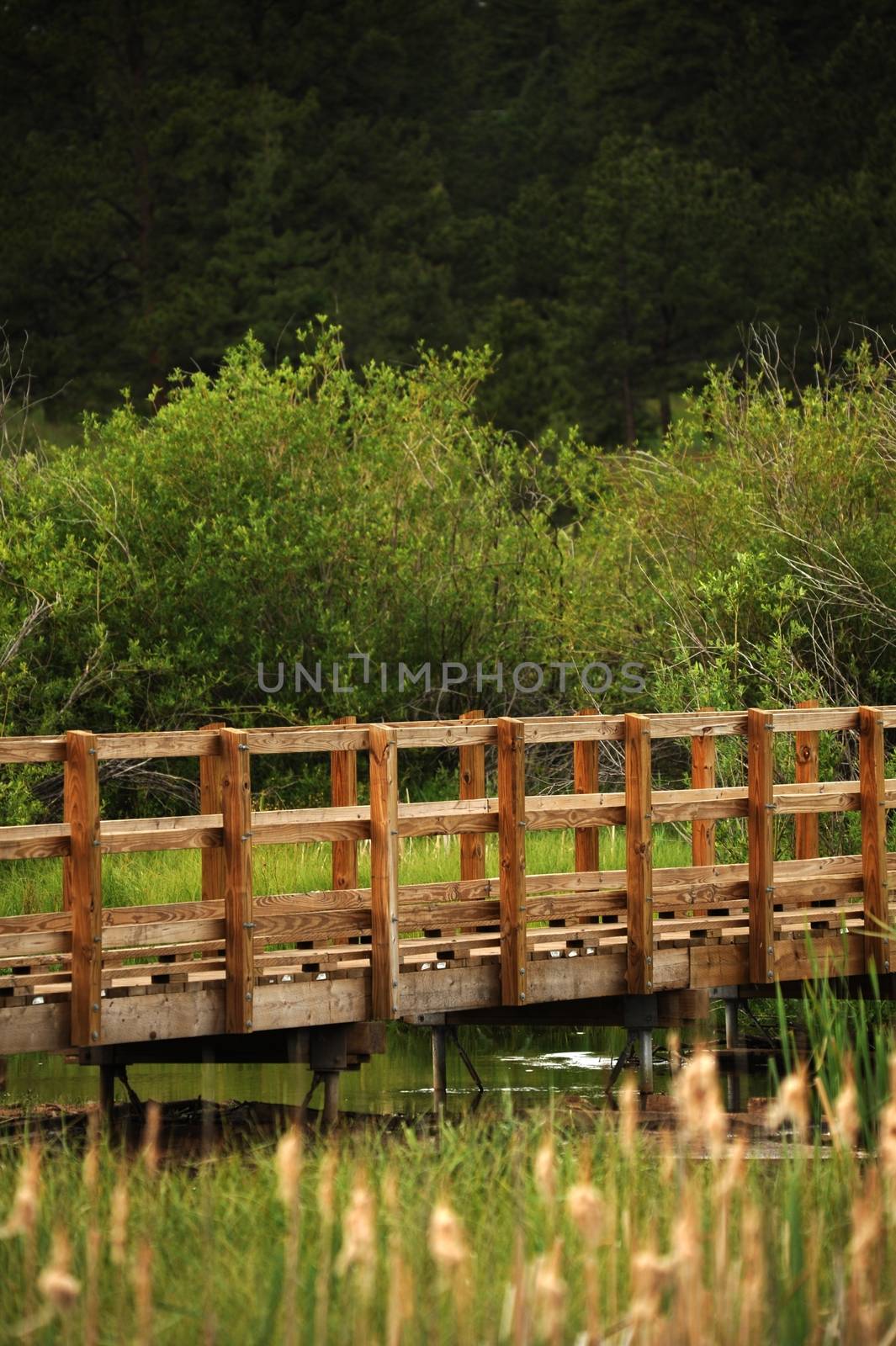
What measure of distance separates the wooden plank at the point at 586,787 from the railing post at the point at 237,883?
269 cm

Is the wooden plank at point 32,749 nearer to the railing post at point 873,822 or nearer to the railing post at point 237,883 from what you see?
the railing post at point 237,883

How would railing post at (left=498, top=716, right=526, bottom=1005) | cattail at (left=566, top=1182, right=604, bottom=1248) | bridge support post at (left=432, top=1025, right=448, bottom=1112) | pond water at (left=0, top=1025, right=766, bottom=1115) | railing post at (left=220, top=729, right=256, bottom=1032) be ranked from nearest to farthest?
cattail at (left=566, top=1182, right=604, bottom=1248), railing post at (left=220, top=729, right=256, bottom=1032), railing post at (left=498, top=716, right=526, bottom=1005), bridge support post at (left=432, top=1025, right=448, bottom=1112), pond water at (left=0, top=1025, right=766, bottom=1115)

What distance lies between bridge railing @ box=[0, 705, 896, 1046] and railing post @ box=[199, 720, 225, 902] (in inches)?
0.5

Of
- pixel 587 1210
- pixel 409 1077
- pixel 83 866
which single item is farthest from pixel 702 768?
pixel 587 1210

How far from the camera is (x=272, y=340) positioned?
112ft

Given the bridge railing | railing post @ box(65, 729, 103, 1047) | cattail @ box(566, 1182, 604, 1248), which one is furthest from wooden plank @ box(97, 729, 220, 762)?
cattail @ box(566, 1182, 604, 1248)

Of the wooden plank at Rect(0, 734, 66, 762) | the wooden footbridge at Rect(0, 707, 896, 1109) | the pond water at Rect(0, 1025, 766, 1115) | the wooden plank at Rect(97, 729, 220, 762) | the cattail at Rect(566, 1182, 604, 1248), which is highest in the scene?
the wooden plank at Rect(97, 729, 220, 762)

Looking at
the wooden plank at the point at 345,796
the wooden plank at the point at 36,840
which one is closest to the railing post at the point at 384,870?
the wooden plank at the point at 345,796

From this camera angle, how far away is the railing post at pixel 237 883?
934 centimetres

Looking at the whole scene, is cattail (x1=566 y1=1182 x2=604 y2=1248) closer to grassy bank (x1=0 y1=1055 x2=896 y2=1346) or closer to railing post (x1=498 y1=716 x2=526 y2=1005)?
grassy bank (x1=0 y1=1055 x2=896 y2=1346)

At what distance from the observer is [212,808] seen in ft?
32.9

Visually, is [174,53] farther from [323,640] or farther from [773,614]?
[773,614]

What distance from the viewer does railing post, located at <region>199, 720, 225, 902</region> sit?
394 inches

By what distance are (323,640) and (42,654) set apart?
109 inches
